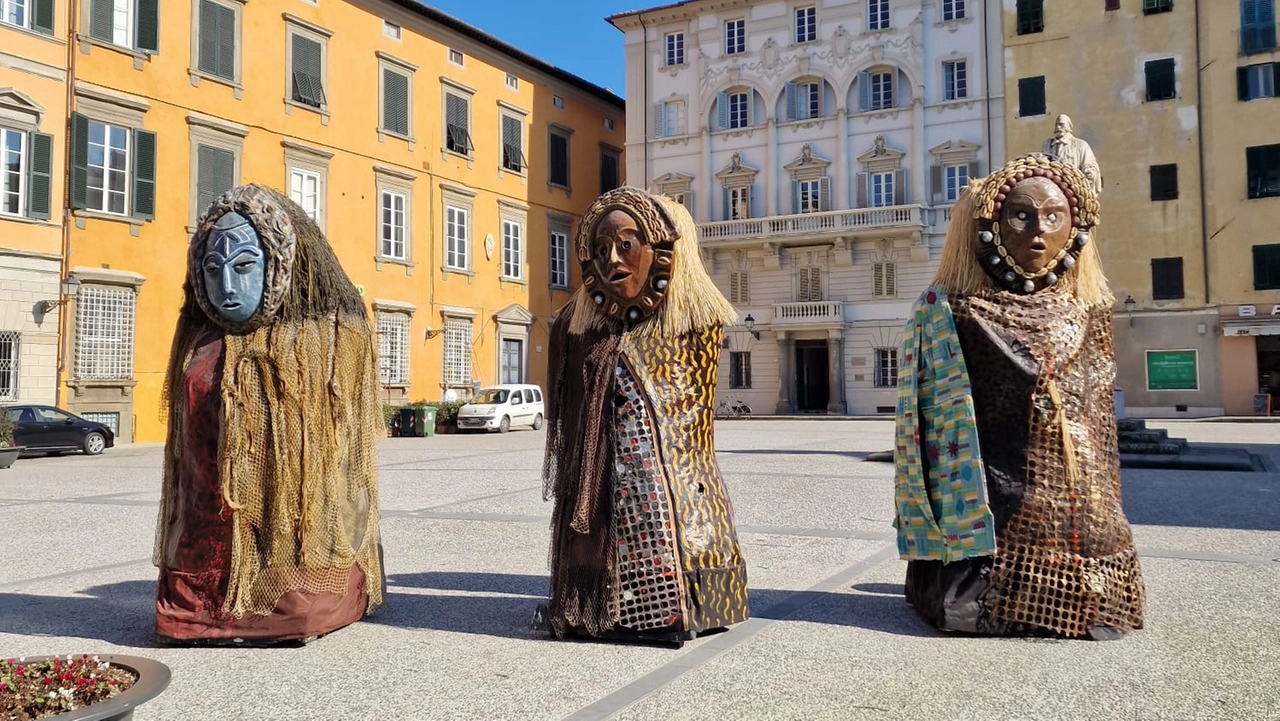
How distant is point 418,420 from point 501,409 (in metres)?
2.08

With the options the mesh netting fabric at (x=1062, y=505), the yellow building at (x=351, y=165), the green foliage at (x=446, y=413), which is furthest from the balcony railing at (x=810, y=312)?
the mesh netting fabric at (x=1062, y=505)

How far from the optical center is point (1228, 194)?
2964 cm

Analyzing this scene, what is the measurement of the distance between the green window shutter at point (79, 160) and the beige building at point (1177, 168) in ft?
79.9

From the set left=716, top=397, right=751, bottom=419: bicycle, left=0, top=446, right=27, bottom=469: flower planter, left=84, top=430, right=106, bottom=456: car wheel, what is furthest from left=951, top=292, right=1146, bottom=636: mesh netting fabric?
left=716, top=397, right=751, bottom=419: bicycle

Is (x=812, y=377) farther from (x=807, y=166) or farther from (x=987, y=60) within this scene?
(x=987, y=60)

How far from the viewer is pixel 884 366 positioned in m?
33.5

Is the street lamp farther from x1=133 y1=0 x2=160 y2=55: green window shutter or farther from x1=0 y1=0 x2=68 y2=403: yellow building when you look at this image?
x1=133 y1=0 x2=160 y2=55: green window shutter

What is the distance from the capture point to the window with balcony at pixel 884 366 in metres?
33.3

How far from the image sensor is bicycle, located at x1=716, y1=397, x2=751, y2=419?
35094 millimetres

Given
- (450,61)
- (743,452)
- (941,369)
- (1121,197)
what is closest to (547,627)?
(941,369)

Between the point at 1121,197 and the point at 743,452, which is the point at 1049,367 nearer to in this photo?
the point at 743,452

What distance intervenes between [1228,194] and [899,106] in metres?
9.77

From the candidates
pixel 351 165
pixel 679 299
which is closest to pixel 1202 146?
pixel 351 165

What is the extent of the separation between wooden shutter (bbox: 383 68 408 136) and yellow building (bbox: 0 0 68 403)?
8475mm
